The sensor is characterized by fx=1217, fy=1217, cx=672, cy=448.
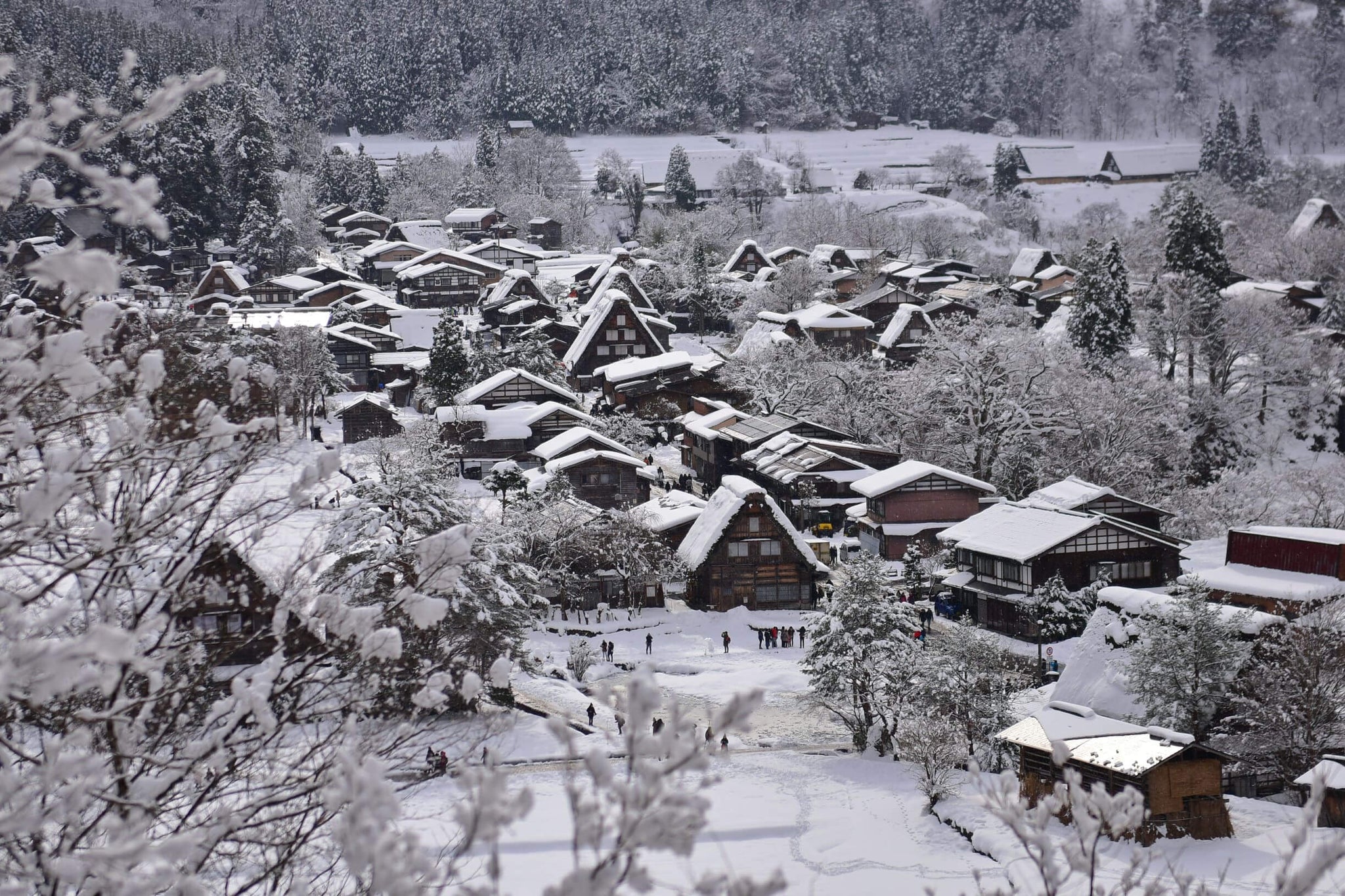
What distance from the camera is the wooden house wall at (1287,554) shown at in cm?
2164

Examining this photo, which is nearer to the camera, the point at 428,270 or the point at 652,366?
the point at 652,366

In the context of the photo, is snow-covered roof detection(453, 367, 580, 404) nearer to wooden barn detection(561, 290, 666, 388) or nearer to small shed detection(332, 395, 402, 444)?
small shed detection(332, 395, 402, 444)

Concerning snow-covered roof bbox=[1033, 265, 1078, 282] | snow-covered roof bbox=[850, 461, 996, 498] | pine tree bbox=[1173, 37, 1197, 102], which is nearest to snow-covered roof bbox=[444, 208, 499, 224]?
snow-covered roof bbox=[1033, 265, 1078, 282]

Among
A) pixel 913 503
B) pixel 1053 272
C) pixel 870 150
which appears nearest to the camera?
pixel 913 503

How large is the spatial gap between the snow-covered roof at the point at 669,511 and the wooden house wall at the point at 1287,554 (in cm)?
1113

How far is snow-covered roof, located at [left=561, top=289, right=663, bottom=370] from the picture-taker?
41812 mm

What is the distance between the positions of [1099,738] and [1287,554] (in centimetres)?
841

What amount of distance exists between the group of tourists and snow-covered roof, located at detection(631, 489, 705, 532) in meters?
3.65

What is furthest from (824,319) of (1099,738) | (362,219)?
(362,219)

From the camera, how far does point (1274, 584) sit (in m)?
21.5

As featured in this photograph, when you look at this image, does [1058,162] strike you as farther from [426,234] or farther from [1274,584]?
[1274,584]

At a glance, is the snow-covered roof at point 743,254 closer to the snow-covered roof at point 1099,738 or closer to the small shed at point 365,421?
the small shed at point 365,421

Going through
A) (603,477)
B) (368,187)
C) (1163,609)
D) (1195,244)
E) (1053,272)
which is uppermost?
(368,187)

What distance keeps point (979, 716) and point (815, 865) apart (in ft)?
15.0
